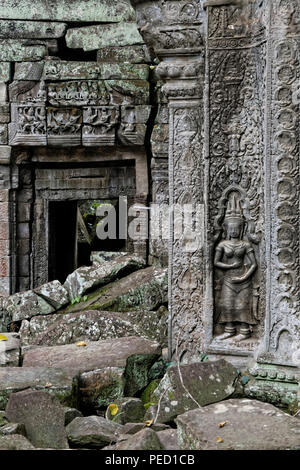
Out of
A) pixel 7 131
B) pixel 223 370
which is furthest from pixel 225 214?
pixel 7 131

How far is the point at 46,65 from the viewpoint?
11.2 m

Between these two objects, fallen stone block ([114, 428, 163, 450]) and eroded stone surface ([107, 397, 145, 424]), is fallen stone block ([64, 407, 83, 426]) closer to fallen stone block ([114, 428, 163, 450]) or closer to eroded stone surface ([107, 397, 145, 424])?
eroded stone surface ([107, 397, 145, 424])

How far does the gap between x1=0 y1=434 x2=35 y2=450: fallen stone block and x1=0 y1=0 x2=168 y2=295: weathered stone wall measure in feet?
24.5

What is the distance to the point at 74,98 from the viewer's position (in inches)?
435

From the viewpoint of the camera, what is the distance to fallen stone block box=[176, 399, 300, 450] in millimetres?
3178

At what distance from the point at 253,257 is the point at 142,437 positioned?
2051mm

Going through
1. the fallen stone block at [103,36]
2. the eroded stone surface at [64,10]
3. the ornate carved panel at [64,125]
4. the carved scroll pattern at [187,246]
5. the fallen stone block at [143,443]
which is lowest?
the fallen stone block at [143,443]

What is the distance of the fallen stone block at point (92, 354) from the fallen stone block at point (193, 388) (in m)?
0.75

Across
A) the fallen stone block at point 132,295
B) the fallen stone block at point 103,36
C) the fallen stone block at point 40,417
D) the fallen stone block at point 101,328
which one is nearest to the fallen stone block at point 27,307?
the fallen stone block at point 132,295

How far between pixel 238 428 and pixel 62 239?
10184mm

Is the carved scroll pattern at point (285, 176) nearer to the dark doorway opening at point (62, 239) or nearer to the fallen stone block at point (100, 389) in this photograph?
the fallen stone block at point (100, 389)

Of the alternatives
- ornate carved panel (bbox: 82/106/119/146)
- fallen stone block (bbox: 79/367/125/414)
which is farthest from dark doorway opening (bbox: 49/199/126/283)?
fallen stone block (bbox: 79/367/125/414)

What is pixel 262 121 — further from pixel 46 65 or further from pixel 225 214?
pixel 46 65

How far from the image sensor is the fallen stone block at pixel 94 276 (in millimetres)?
8508
